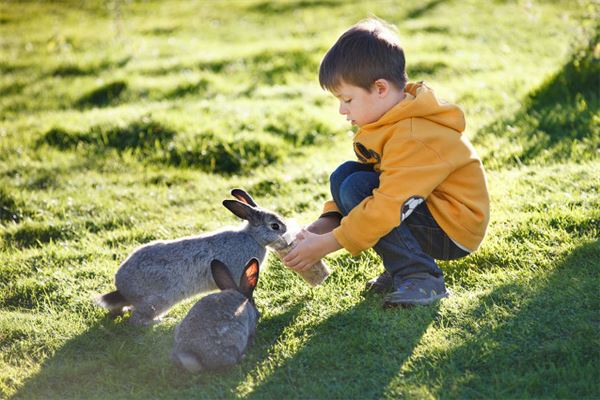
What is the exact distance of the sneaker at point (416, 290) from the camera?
4422mm

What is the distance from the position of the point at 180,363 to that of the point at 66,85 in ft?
26.0

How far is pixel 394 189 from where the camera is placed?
4.25 metres

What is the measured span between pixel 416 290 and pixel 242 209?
1.23 meters

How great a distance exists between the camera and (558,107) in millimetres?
7891

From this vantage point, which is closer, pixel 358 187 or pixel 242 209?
pixel 358 187

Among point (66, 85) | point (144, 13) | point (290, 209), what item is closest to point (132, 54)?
point (66, 85)

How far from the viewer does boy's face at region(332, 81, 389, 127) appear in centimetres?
448

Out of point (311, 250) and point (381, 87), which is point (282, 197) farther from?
point (381, 87)

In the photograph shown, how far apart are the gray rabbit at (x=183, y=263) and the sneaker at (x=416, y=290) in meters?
0.82

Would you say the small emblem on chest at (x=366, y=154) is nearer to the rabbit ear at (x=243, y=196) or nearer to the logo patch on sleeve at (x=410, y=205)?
the logo patch on sleeve at (x=410, y=205)

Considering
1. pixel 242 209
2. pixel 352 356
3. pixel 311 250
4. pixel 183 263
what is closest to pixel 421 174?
pixel 311 250

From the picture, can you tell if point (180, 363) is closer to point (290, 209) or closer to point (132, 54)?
point (290, 209)

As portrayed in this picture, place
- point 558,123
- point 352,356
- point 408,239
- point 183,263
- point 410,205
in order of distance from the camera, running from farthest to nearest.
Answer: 1. point 558,123
2. point 183,263
3. point 408,239
4. point 410,205
5. point 352,356

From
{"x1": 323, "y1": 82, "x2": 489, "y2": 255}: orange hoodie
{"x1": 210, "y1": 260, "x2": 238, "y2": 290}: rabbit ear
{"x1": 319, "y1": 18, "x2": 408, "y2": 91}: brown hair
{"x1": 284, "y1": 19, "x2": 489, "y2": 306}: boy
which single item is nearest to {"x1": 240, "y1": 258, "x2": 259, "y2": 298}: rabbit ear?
{"x1": 210, "y1": 260, "x2": 238, "y2": 290}: rabbit ear
